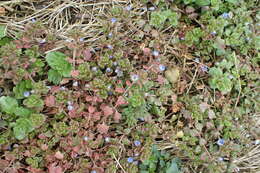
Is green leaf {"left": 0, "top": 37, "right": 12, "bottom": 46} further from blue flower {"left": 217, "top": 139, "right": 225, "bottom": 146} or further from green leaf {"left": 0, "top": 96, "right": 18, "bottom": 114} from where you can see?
blue flower {"left": 217, "top": 139, "right": 225, "bottom": 146}

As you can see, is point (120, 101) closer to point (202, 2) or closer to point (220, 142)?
point (220, 142)

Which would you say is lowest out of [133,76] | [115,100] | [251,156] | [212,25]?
[251,156]

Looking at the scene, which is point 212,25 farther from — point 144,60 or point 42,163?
point 42,163

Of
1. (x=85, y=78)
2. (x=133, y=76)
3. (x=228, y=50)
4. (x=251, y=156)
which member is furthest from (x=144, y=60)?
(x=251, y=156)

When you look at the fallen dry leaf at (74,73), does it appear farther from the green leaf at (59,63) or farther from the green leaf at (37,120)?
the green leaf at (37,120)

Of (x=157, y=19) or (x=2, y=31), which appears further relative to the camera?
(x=157, y=19)

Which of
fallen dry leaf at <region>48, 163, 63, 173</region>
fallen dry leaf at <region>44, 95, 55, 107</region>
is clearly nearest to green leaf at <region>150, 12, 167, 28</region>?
fallen dry leaf at <region>44, 95, 55, 107</region>

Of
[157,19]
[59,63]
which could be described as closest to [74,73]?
[59,63]
